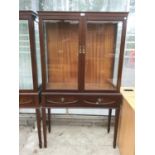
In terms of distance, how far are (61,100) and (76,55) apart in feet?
1.80

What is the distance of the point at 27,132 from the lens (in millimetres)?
2400

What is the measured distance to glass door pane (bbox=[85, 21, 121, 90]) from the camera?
1.97m

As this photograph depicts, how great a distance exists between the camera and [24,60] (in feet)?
6.31

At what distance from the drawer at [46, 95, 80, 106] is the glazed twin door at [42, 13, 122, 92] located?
94mm

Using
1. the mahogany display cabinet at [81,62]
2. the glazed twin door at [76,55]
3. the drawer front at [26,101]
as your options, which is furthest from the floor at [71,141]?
the glazed twin door at [76,55]

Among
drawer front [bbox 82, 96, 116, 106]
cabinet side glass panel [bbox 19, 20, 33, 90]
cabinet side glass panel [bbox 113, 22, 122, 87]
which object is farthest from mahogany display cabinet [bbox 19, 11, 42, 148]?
cabinet side glass panel [bbox 113, 22, 122, 87]

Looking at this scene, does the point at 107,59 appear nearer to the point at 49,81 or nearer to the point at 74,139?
the point at 49,81

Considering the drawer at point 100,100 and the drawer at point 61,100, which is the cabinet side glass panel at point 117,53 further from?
the drawer at point 61,100

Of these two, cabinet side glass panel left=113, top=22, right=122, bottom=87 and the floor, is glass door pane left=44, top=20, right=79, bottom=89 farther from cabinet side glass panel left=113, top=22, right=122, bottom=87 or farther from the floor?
the floor

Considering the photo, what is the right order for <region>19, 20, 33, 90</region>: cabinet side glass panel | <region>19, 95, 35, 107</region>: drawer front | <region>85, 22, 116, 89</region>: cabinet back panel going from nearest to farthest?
1. <region>19, 20, 33, 90</region>: cabinet side glass panel
2. <region>19, 95, 35, 107</region>: drawer front
3. <region>85, 22, 116, 89</region>: cabinet back panel
